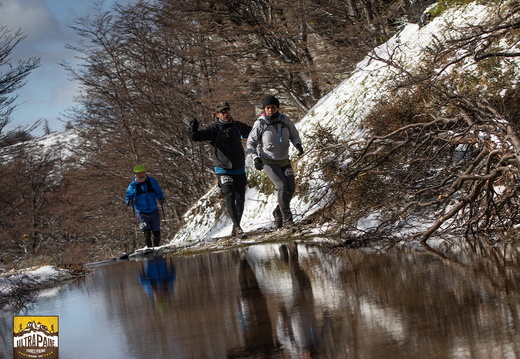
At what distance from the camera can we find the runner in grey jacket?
10320 millimetres

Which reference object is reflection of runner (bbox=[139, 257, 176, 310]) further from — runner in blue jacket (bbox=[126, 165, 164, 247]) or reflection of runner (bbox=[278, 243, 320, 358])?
runner in blue jacket (bbox=[126, 165, 164, 247])

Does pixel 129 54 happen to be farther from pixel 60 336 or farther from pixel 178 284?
pixel 60 336

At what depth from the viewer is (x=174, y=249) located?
11.7 meters

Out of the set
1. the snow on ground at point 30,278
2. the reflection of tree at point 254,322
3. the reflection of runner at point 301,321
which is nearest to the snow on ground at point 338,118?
the snow on ground at point 30,278

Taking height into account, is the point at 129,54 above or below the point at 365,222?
above

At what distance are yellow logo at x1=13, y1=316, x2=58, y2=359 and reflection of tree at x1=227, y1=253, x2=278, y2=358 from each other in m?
1.16

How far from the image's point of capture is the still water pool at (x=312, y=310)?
3.35 meters

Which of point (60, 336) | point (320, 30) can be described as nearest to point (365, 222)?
point (60, 336)

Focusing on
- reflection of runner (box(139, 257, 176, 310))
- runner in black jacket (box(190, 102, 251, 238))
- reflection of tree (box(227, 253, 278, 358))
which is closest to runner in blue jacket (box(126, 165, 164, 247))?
runner in black jacket (box(190, 102, 251, 238))

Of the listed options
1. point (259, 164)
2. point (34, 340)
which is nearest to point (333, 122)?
point (259, 164)

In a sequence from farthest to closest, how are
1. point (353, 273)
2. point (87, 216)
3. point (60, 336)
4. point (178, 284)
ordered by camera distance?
point (87, 216), point (178, 284), point (353, 273), point (60, 336)

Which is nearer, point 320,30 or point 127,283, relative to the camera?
point 127,283

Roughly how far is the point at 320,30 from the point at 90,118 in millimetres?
17801

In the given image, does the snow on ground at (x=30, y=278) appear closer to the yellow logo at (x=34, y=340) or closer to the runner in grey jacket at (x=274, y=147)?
the yellow logo at (x=34, y=340)
